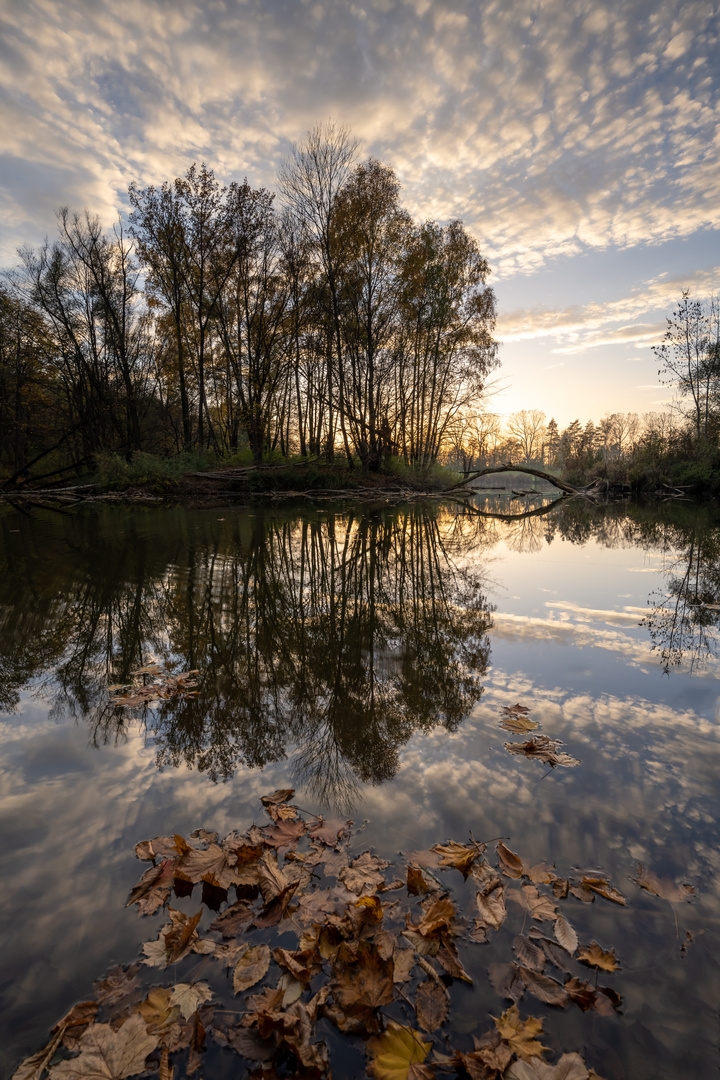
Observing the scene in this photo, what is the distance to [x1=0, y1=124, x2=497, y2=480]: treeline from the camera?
2192cm

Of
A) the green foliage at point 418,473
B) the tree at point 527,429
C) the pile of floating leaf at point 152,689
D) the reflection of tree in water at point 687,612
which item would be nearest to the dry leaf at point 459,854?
the pile of floating leaf at point 152,689

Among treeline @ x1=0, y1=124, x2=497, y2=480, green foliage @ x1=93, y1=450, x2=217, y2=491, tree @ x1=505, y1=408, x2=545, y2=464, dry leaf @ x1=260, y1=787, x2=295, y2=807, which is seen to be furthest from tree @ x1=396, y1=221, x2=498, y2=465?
tree @ x1=505, y1=408, x2=545, y2=464

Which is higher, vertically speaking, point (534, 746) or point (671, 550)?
point (671, 550)

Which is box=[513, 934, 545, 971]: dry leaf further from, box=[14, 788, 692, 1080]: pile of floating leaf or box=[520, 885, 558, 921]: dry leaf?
box=[520, 885, 558, 921]: dry leaf

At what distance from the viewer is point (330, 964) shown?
1362 millimetres

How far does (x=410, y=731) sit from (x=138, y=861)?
4.76 feet

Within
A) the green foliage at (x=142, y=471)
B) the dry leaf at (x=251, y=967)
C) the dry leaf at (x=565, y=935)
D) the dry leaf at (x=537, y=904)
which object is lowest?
the dry leaf at (x=537, y=904)

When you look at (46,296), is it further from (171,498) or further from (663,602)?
(663,602)

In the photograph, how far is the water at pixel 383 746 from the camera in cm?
135

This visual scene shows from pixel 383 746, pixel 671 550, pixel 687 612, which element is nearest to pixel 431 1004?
pixel 383 746

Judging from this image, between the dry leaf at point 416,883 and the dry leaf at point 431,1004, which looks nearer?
the dry leaf at point 431,1004

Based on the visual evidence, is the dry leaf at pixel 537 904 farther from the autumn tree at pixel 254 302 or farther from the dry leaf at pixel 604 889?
the autumn tree at pixel 254 302

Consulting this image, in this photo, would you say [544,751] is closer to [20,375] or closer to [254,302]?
[254,302]

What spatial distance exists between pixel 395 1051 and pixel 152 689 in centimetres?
253
